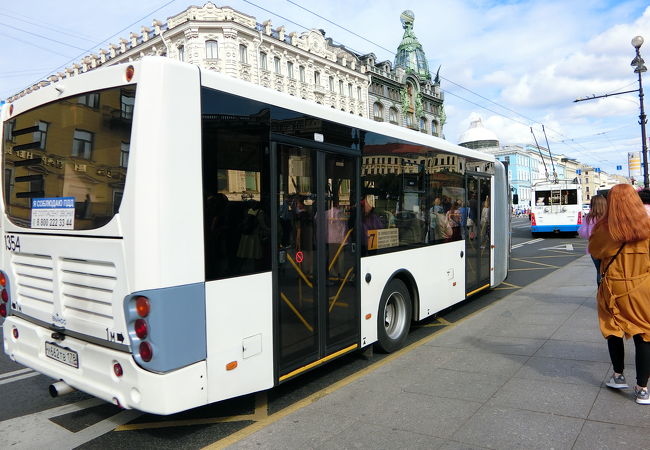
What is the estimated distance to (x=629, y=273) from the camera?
384 cm

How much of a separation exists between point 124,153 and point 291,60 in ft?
165

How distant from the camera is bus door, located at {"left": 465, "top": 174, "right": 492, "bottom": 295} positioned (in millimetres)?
8102

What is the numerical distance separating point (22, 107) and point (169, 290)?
2.52 m

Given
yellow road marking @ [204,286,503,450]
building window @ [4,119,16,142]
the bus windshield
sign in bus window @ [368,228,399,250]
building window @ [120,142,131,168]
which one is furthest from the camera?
the bus windshield

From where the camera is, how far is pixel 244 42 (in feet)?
146

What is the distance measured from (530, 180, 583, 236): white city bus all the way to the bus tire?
2099cm

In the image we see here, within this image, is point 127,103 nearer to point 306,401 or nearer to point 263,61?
point 306,401

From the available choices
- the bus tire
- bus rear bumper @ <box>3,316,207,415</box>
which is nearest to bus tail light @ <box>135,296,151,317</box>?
bus rear bumper @ <box>3,316,207,415</box>

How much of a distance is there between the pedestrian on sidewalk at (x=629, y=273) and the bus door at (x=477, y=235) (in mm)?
3994

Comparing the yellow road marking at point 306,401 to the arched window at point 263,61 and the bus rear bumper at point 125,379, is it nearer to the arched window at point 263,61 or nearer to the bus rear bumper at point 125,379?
the bus rear bumper at point 125,379

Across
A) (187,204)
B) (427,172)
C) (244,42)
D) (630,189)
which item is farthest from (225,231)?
(244,42)

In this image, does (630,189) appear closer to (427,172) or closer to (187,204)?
(427,172)

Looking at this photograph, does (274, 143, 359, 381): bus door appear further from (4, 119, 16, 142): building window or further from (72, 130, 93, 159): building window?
(4, 119, 16, 142): building window

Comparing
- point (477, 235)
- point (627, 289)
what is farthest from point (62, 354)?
point (477, 235)
